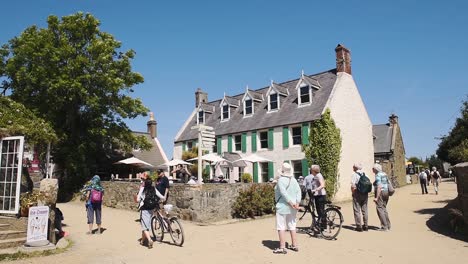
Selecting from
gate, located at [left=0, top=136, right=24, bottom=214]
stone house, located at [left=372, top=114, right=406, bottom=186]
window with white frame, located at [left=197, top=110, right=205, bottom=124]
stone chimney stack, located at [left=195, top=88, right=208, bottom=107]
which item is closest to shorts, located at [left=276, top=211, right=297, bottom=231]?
gate, located at [left=0, top=136, right=24, bottom=214]

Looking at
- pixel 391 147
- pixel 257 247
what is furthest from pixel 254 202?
pixel 391 147

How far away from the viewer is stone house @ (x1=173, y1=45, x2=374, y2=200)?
2461 cm

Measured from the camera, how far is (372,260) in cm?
748

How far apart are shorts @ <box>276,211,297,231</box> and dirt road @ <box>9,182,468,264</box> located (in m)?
0.60

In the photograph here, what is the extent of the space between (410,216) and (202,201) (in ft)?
27.0

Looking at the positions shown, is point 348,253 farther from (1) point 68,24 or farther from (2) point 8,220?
(1) point 68,24

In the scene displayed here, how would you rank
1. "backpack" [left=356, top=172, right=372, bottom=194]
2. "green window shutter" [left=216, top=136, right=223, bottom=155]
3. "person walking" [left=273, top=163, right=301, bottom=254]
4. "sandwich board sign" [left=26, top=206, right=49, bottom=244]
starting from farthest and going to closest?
"green window shutter" [left=216, top=136, right=223, bottom=155] → "backpack" [left=356, top=172, right=372, bottom=194] → "sandwich board sign" [left=26, top=206, right=49, bottom=244] → "person walking" [left=273, top=163, right=301, bottom=254]

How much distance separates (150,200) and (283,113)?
18.3 m

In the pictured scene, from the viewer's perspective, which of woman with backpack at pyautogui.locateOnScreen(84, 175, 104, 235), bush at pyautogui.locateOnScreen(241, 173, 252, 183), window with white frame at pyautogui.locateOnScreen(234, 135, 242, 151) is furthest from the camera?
window with white frame at pyautogui.locateOnScreen(234, 135, 242, 151)

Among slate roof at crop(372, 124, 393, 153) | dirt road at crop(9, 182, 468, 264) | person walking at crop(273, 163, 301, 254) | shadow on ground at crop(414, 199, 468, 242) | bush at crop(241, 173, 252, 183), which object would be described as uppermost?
slate roof at crop(372, 124, 393, 153)

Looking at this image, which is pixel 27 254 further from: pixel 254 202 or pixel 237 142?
pixel 237 142

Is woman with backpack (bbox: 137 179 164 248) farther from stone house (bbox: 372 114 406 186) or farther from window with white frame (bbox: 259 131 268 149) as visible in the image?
stone house (bbox: 372 114 406 186)

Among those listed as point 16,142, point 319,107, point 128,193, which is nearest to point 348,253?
point 16,142

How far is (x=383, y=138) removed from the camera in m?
37.9
